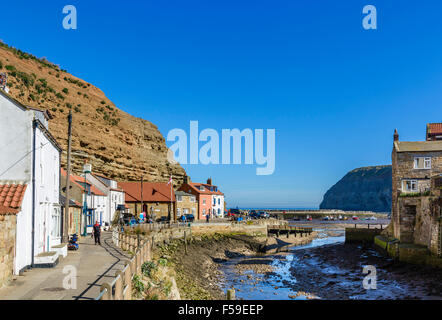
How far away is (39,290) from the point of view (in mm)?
13062

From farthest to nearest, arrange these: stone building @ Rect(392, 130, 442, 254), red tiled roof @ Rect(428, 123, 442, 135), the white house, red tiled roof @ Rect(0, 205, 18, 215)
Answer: red tiled roof @ Rect(428, 123, 442, 135), stone building @ Rect(392, 130, 442, 254), the white house, red tiled roof @ Rect(0, 205, 18, 215)

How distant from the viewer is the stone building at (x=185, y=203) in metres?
64.8

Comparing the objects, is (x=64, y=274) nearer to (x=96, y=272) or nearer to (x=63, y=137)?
(x=96, y=272)

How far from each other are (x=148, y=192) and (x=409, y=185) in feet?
140

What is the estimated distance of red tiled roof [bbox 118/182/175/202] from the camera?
209ft

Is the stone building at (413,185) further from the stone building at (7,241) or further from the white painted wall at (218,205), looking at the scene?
the white painted wall at (218,205)

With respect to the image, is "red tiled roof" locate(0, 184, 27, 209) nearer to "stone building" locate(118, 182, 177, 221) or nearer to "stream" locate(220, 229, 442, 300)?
"stream" locate(220, 229, 442, 300)

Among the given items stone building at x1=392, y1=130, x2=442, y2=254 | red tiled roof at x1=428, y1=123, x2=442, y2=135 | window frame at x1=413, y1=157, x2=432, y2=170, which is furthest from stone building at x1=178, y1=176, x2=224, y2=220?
red tiled roof at x1=428, y1=123, x2=442, y2=135

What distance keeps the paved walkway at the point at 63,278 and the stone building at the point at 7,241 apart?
1.67ft

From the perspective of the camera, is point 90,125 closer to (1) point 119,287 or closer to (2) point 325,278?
(2) point 325,278

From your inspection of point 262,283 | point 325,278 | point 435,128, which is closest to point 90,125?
point 262,283

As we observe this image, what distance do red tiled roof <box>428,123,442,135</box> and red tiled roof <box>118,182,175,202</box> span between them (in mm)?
42836
